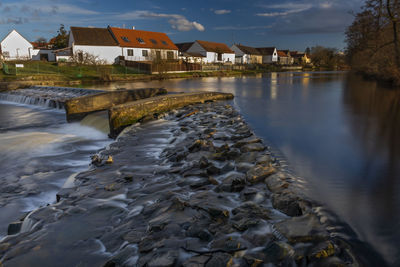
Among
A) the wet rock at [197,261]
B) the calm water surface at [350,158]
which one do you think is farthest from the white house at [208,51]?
the wet rock at [197,261]

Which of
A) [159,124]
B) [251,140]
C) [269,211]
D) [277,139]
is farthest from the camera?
[159,124]

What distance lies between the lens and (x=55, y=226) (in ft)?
13.5

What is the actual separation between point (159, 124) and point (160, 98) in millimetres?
2109

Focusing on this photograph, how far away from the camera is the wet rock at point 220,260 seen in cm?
295

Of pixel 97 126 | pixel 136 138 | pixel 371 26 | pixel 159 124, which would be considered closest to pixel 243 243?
pixel 136 138

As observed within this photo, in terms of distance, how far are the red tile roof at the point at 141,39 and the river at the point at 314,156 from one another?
4440 centimetres

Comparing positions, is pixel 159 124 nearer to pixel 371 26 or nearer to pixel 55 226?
pixel 55 226

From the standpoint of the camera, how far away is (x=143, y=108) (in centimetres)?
1127

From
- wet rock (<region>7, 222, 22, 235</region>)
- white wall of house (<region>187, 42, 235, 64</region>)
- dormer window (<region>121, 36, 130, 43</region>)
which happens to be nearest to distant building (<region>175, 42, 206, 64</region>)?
white wall of house (<region>187, 42, 235, 64</region>)

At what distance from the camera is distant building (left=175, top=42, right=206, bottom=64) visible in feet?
214

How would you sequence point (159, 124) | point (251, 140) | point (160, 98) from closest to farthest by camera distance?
1. point (251, 140)
2. point (159, 124)
3. point (160, 98)

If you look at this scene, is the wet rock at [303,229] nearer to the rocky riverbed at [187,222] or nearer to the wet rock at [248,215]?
the rocky riverbed at [187,222]

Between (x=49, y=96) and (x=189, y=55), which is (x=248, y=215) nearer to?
(x=49, y=96)

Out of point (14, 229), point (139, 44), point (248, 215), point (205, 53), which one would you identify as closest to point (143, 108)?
point (14, 229)
